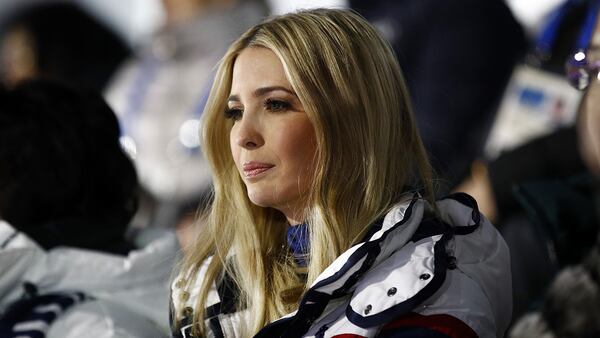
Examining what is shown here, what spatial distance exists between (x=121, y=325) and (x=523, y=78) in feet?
5.33

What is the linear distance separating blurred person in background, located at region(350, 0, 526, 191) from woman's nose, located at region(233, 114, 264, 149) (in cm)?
134

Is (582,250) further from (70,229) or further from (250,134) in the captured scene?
(70,229)

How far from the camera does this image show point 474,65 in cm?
357

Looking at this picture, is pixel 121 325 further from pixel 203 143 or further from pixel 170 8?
pixel 170 8

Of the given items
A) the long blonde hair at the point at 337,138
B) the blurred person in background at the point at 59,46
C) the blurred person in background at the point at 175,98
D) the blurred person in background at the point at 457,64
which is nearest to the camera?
the long blonde hair at the point at 337,138

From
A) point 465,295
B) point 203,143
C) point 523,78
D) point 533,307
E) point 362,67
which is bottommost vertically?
point 533,307

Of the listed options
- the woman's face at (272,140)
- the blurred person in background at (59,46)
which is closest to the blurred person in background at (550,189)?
the woman's face at (272,140)

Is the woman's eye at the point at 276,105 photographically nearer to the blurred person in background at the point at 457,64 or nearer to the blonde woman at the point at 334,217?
the blonde woman at the point at 334,217

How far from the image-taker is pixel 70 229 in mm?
2646

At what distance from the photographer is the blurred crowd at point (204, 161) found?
2.54 meters

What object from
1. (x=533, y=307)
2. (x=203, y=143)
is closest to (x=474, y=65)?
(x=533, y=307)

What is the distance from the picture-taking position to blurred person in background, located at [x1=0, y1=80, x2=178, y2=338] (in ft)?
8.11

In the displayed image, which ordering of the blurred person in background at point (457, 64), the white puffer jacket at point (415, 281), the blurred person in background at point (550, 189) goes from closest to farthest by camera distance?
the white puffer jacket at point (415, 281) → the blurred person in background at point (550, 189) → the blurred person in background at point (457, 64)

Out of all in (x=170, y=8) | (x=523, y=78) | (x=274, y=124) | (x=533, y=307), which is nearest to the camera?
(x=274, y=124)
